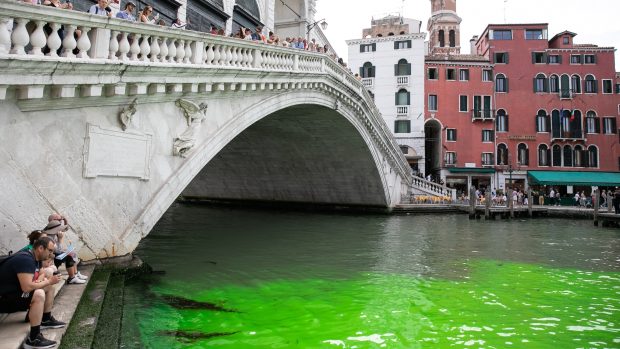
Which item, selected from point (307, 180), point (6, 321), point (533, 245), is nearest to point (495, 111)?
point (307, 180)

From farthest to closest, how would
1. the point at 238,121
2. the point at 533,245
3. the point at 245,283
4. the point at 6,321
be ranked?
the point at 533,245 → the point at 238,121 → the point at 245,283 → the point at 6,321

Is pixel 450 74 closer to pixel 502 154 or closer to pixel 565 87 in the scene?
pixel 502 154

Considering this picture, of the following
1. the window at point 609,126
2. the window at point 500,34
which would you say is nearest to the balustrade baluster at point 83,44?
the window at point 500,34

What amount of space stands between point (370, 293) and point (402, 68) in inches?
1008

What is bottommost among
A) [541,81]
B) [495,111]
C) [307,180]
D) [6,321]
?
[6,321]

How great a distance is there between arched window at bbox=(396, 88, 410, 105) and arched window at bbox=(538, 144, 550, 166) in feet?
29.0

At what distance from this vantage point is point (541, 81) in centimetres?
2902

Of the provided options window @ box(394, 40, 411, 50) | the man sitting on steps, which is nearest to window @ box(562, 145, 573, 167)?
window @ box(394, 40, 411, 50)

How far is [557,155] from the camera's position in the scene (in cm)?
2839

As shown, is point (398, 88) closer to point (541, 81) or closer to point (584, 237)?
point (541, 81)

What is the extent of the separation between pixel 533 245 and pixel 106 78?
1122 centimetres

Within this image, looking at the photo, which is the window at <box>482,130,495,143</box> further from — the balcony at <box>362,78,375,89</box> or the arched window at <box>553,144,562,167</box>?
the balcony at <box>362,78,375,89</box>

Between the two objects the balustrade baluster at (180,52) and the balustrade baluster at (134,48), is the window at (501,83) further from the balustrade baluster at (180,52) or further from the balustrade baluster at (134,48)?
the balustrade baluster at (134,48)

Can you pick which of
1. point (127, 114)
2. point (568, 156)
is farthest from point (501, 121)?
point (127, 114)
